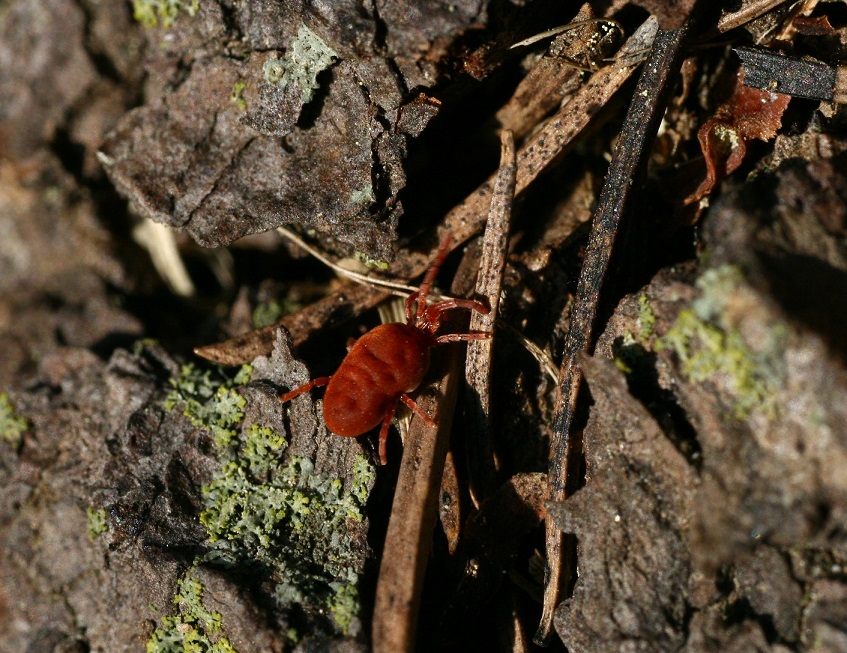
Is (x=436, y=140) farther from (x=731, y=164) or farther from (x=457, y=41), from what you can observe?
(x=731, y=164)

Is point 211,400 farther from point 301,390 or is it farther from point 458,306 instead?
point 458,306

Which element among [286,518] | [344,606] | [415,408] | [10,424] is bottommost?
[10,424]

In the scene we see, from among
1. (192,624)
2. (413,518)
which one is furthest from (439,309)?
(192,624)

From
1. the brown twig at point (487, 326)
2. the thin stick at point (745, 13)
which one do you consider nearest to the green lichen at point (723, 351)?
the brown twig at point (487, 326)

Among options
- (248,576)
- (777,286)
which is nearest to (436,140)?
(777,286)

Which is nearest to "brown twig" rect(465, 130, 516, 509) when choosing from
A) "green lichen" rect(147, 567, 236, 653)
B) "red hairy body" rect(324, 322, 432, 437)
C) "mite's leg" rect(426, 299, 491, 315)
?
"mite's leg" rect(426, 299, 491, 315)

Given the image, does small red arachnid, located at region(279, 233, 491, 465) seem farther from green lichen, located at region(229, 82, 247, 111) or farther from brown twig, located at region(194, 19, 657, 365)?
green lichen, located at region(229, 82, 247, 111)

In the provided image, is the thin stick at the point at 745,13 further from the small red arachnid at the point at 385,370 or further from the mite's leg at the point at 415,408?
the mite's leg at the point at 415,408
